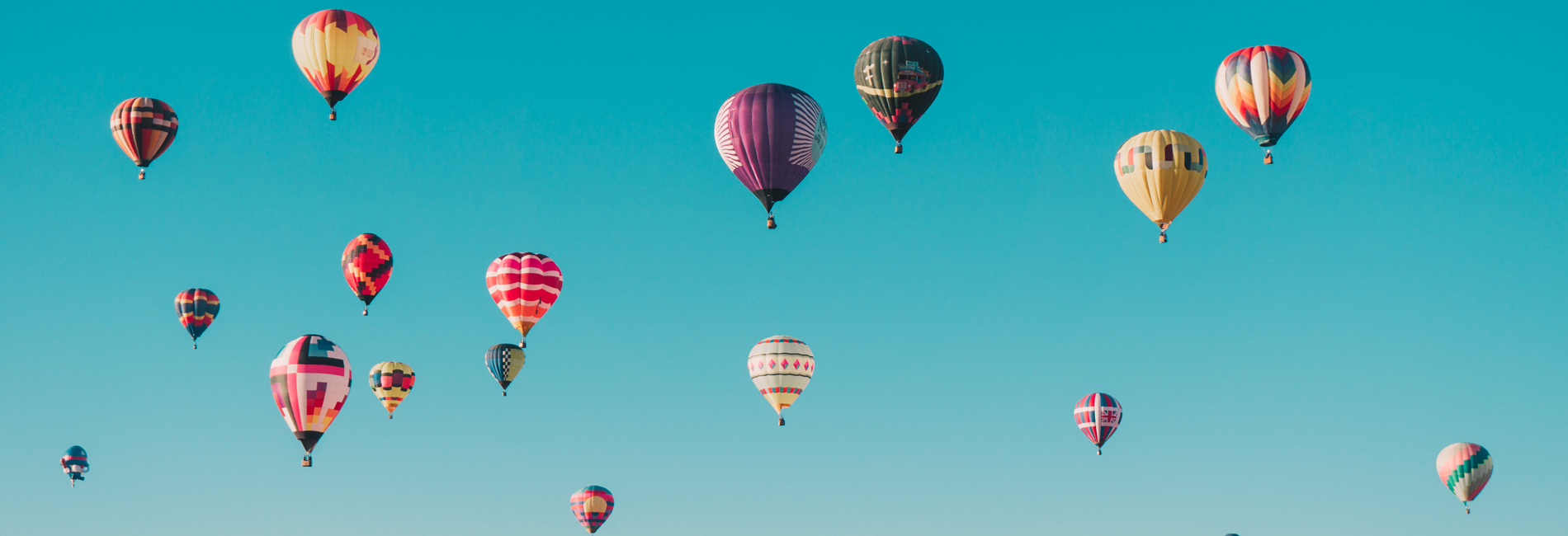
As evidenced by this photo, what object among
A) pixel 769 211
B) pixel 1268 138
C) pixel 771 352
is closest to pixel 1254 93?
pixel 1268 138

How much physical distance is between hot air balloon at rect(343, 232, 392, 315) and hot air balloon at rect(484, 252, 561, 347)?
123 inches

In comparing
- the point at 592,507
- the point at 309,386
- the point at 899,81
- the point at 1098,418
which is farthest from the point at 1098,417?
the point at 309,386

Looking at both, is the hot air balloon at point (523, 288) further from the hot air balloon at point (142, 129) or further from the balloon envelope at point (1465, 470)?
the balloon envelope at point (1465, 470)

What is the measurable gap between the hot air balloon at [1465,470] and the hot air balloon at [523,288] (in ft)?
92.6

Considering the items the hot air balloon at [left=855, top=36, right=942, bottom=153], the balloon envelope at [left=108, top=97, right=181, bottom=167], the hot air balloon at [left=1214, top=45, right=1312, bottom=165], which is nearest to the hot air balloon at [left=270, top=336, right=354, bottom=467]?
the balloon envelope at [left=108, top=97, right=181, bottom=167]

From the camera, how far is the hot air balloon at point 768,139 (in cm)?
4381

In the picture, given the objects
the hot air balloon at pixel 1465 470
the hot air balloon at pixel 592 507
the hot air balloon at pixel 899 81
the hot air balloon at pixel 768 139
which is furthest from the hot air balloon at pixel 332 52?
the hot air balloon at pixel 1465 470

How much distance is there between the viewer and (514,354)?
63.4 m

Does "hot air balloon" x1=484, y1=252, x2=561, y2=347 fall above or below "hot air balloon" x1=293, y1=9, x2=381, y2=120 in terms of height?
below

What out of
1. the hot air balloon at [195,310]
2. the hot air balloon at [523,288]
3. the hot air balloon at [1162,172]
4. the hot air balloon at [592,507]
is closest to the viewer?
the hot air balloon at [1162,172]

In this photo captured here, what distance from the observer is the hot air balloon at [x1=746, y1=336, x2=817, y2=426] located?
2172 inches

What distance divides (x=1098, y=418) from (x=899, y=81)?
65.5 ft

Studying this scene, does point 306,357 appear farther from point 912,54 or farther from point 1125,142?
point 1125,142

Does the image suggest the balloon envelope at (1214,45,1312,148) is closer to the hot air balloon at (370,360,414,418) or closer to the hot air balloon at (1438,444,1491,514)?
the hot air balloon at (1438,444,1491,514)
